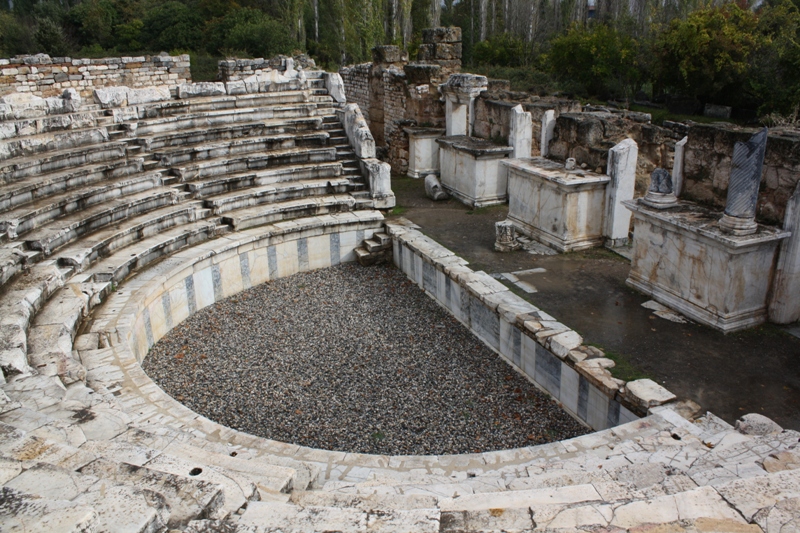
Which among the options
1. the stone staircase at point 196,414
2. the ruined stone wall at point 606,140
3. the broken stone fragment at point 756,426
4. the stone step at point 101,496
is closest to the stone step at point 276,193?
the stone staircase at point 196,414

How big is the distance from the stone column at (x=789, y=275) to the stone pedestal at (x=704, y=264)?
7 centimetres

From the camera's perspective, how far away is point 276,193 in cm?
951

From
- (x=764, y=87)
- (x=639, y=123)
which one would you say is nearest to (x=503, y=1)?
(x=764, y=87)

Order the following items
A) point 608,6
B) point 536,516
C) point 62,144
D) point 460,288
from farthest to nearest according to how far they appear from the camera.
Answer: point 608,6 < point 62,144 < point 460,288 < point 536,516

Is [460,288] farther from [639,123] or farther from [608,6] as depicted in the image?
[608,6]

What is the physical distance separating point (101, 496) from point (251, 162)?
7.57 m

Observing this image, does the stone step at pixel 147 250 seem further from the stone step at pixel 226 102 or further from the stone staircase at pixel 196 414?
the stone step at pixel 226 102

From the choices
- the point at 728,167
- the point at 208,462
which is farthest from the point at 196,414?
the point at 728,167

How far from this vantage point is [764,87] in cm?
1955

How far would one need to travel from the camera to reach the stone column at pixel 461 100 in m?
11.4

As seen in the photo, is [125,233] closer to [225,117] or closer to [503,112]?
[225,117]

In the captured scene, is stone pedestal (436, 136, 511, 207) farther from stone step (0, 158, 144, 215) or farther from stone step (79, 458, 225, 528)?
stone step (79, 458, 225, 528)

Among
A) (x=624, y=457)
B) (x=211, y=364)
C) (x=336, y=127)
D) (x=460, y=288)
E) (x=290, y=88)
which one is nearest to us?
(x=624, y=457)

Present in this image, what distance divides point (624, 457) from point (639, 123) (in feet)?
19.4
